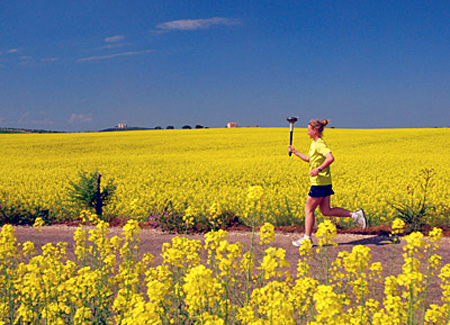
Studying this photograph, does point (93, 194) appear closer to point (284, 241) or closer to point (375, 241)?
point (284, 241)

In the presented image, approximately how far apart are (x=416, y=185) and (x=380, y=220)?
4.36 meters

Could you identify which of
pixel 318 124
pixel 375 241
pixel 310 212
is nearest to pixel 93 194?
pixel 310 212

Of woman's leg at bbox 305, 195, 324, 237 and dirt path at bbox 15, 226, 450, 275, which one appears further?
woman's leg at bbox 305, 195, 324, 237

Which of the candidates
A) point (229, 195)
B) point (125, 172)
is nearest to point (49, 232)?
point (229, 195)

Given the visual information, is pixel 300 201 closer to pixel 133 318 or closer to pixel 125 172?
pixel 133 318

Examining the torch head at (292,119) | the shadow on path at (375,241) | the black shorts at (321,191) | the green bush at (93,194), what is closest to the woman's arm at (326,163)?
A: the black shorts at (321,191)

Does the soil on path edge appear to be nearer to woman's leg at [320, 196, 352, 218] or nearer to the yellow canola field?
woman's leg at [320, 196, 352, 218]

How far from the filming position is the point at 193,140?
32.7 m

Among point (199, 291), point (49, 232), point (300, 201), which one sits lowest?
point (49, 232)

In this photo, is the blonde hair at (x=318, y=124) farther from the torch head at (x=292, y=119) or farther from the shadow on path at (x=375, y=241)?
the shadow on path at (x=375, y=241)

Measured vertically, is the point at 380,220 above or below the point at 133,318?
below

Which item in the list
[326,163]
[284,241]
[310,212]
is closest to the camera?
[326,163]

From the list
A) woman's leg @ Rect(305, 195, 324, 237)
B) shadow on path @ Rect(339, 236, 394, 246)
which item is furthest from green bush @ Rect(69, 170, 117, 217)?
shadow on path @ Rect(339, 236, 394, 246)

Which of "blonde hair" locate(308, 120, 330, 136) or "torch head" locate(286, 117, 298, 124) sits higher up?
"torch head" locate(286, 117, 298, 124)
